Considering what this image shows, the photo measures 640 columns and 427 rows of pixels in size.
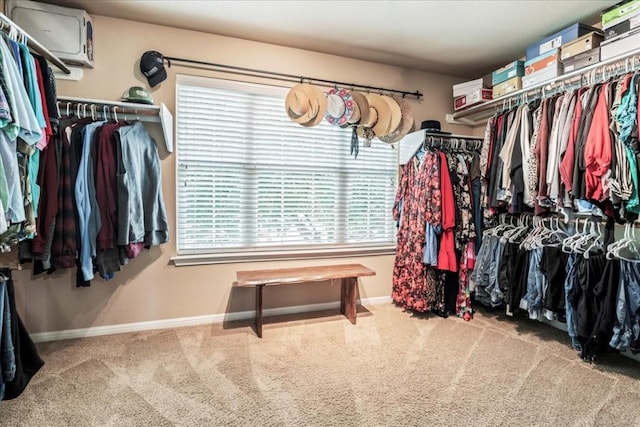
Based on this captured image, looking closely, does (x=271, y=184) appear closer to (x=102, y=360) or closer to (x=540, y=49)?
(x=102, y=360)

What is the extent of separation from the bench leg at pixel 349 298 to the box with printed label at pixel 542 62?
2.22 m

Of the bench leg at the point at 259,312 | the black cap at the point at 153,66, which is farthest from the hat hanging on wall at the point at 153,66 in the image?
the bench leg at the point at 259,312

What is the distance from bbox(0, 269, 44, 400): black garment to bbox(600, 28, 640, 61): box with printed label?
150 inches

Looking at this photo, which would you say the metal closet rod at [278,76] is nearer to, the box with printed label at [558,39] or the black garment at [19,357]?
the box with printed label at [558,39]

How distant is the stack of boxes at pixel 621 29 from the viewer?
2.06m

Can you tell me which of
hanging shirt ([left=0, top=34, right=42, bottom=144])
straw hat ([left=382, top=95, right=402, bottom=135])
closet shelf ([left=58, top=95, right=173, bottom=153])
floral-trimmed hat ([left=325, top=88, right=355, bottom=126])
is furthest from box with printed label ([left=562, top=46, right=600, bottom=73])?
hanging shirt ([left=0, top=34, right=42, bottom=144])

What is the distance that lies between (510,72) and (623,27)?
2.68 feet

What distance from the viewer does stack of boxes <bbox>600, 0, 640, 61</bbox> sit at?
2.06 metres

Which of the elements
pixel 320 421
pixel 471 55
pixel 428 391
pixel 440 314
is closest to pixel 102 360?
pixel 320 421

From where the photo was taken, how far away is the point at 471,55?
124 inches

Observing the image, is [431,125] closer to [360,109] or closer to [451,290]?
[360,109]

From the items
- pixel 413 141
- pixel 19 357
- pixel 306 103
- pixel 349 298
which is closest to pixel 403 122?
pixel 413 141

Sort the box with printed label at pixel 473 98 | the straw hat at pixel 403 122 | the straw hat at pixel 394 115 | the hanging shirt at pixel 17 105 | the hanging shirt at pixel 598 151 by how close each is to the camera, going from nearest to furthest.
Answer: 1. the hanging shirt at pixel 17 105
2. the hanging shirt at pixel 598 151
3. the straw hat at pixel 394 115
4. the straw hat at pixel 403 122
5. the box with printed label at pixel 473 98

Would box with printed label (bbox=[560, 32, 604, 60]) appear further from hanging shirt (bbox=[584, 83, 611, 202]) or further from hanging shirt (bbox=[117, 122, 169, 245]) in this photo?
hanging shirt (bbox=[117, 122, 169, 245])
